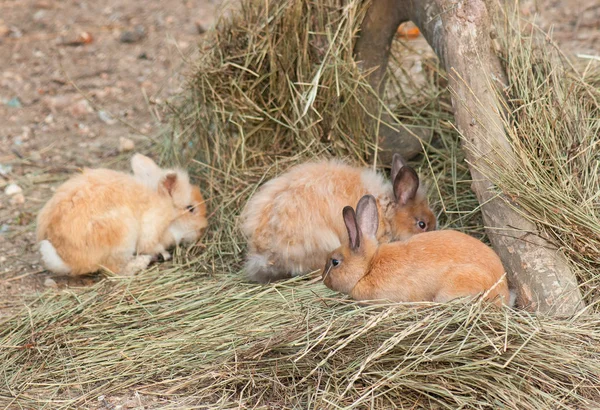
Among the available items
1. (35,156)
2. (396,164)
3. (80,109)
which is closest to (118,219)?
(396,164)

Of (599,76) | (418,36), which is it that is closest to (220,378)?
(599,76)

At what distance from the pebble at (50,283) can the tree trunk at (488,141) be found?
2.99m

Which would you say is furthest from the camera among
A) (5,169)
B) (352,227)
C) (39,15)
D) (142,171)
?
(39,15)

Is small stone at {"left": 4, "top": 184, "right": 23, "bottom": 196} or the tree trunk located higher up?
the tree trunk

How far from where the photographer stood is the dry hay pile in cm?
403

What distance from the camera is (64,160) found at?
7324 millimetres

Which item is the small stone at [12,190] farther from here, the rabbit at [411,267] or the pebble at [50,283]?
the rabbit at [411,267]

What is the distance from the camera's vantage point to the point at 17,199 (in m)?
6.74

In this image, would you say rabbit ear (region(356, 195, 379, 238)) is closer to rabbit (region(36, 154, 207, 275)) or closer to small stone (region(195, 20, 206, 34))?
rabbit (region(36, 154, 207, 275))

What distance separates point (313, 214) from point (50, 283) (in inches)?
78.5

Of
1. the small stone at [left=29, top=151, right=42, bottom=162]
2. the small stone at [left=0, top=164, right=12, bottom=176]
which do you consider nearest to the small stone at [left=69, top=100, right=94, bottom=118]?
the small stone at [left=29, top=151, right=42, bottom=162]

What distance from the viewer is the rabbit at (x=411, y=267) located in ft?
14.5

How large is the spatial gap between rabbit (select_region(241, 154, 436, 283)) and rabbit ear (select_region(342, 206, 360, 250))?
0.41 m

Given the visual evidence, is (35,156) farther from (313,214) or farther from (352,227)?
(352,227)
